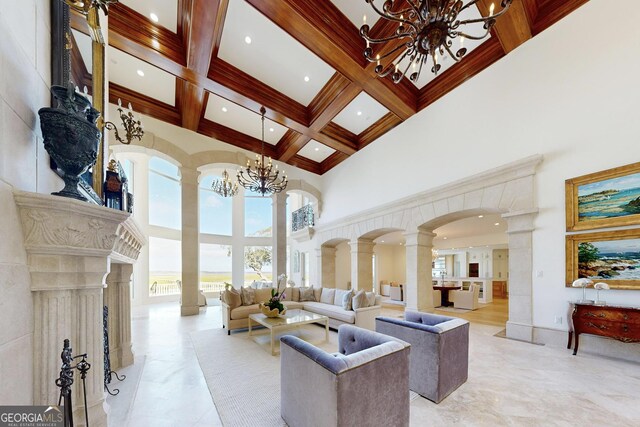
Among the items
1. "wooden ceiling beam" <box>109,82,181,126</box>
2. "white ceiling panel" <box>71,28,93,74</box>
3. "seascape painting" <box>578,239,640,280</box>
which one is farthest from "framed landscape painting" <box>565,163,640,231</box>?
"wooden ceiling beam" <box>109,82,181,126</box>

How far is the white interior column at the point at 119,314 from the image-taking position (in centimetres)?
354

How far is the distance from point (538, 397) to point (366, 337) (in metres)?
2.08

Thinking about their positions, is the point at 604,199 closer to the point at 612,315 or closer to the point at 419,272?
the point at 612,315

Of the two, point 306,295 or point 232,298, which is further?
point 306,295

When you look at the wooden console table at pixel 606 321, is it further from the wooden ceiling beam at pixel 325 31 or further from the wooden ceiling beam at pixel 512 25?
the wooden ceiling beam at pixel 325 31

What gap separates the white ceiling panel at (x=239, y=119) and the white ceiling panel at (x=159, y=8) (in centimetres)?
211

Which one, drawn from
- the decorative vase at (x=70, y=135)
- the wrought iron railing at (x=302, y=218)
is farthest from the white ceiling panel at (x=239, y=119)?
the decorative vase at (x=70, y=135)

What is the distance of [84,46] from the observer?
2.06 m

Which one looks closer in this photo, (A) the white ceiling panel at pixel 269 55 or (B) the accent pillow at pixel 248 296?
(A) the white ceiling panel at pixel 269 55

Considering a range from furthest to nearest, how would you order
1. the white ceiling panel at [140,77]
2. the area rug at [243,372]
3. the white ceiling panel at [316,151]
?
1. the white ceiling panel at [316,151]
2. the white ceiling panel at [140,77]
3. the area rug at [243,372]

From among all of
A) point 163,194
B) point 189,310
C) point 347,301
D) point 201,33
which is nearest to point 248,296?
point 347,301

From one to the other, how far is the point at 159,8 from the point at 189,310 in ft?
23.0

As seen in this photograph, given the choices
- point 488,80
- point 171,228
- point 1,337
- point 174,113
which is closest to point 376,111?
point 488,80

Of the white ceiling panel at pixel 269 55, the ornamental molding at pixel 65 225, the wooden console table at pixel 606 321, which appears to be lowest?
the wooden console table at pixel 606 321
